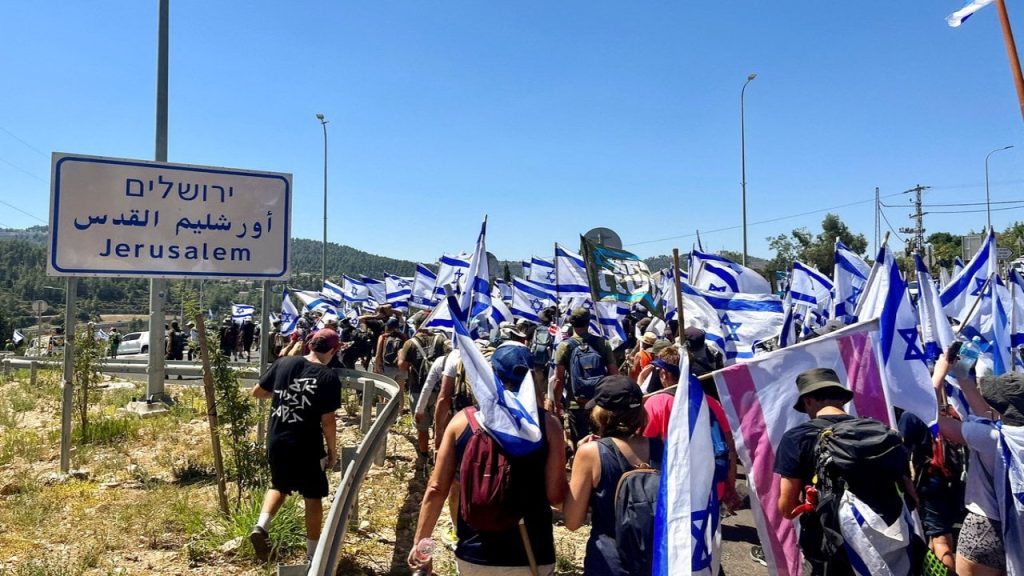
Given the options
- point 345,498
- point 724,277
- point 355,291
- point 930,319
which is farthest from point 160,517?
point 355,291

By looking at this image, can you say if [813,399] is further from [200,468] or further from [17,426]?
[17,426]

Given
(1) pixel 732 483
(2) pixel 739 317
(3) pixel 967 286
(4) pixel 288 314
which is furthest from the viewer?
(4) pixel 288 314

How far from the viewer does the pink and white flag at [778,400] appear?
323cm

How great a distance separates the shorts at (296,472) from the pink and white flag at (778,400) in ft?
8.75

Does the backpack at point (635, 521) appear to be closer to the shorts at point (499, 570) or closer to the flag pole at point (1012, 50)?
the shorts at point (499, 570)

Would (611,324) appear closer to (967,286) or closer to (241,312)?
(967,286)

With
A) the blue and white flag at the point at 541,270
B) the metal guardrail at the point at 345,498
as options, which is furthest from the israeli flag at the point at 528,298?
the metal guardrail at the point at 345,498

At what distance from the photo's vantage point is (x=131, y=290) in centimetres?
11575

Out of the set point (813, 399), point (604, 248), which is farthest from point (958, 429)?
point (604, 248)

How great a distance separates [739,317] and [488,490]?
6359 millimetres

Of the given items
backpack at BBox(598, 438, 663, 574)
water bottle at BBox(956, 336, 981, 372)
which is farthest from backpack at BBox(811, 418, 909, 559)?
water bottle at BBox(956, 336, 981, 372)

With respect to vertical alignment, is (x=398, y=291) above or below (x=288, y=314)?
above

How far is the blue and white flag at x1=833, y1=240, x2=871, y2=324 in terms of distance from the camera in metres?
8.86

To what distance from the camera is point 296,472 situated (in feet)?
14.3
